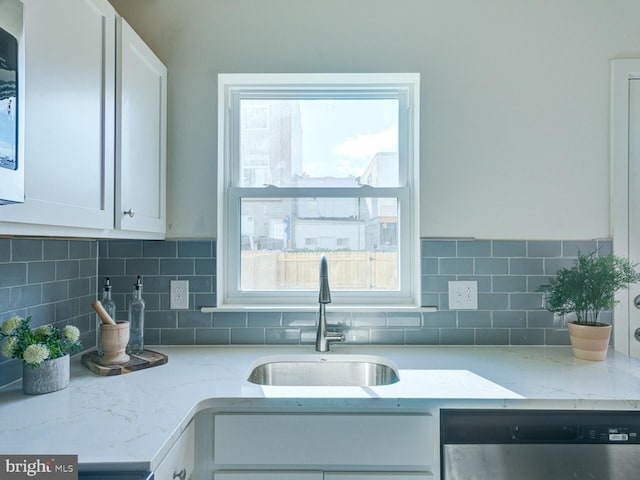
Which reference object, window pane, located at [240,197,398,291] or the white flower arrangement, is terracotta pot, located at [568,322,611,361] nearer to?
window pane, located at [240,197,398,291]

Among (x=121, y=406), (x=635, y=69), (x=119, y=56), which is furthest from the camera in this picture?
(x=635, y=69)

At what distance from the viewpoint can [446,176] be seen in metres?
1.70

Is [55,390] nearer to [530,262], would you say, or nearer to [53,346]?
[53,346]

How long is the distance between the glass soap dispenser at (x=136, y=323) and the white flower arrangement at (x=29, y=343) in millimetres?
351

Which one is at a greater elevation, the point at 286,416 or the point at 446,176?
the point at 446,176

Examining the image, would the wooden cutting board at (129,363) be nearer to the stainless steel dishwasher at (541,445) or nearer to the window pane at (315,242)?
the window pane at (315,242)

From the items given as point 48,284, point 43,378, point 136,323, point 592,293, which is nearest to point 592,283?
point 592,293

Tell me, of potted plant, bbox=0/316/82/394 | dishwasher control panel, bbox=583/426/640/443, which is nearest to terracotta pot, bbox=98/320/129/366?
potted plant, bbox=0/316/82/394

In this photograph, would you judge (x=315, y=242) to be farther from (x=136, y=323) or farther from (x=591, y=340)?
(x=591, y=340)

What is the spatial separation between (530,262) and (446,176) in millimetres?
548

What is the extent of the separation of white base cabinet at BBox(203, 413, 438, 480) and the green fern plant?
0.81 m

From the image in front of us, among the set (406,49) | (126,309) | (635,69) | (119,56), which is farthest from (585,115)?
(126,309)

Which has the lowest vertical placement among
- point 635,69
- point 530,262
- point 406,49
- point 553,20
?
point 530,262

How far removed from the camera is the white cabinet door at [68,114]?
0.90 meters
